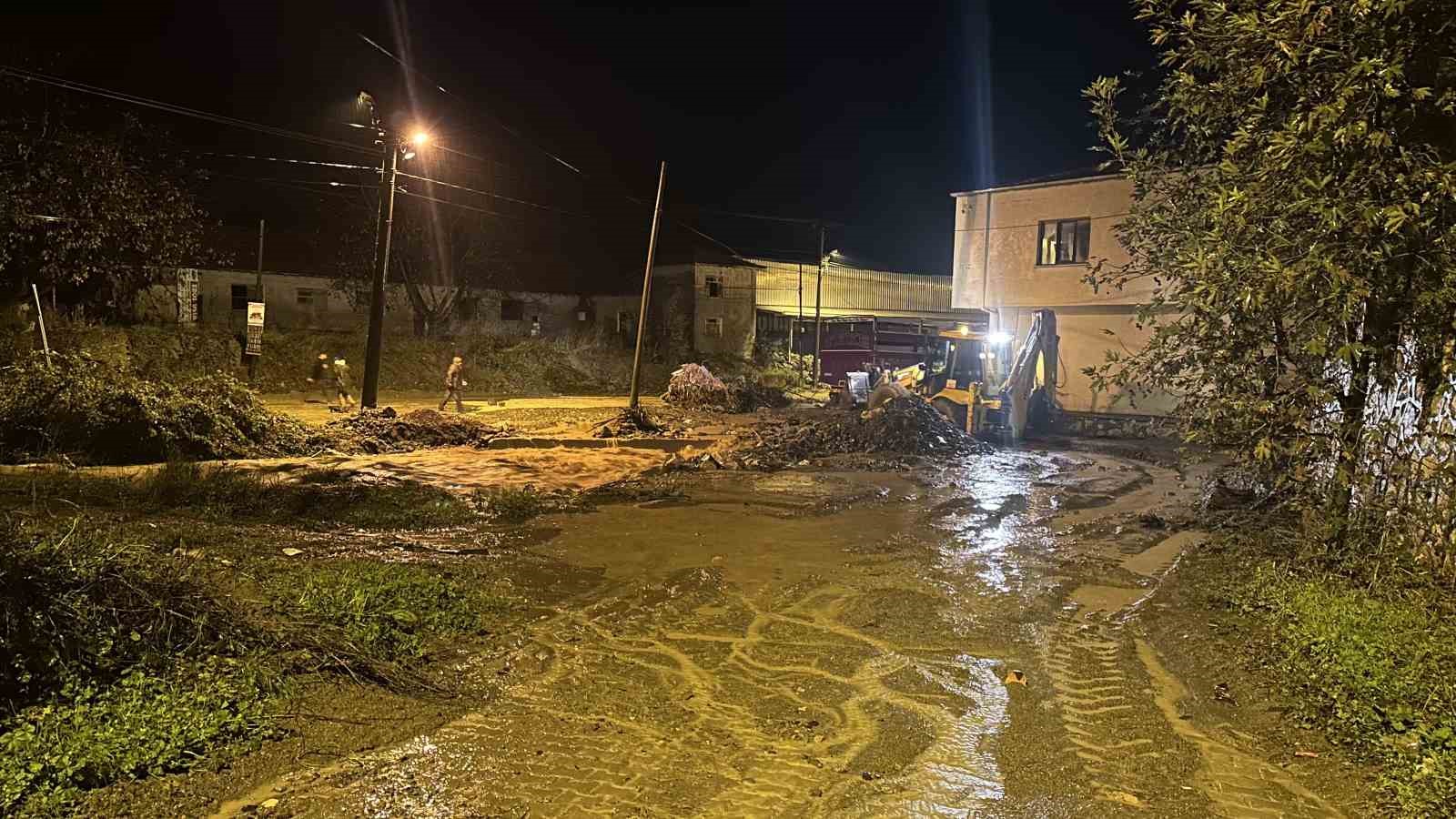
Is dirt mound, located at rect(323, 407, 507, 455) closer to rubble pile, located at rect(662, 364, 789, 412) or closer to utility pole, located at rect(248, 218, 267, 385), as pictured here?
utility pole, located at rect(248, 218, 267, 385)

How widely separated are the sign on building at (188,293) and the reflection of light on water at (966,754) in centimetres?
3148

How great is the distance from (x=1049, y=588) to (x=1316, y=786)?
4.33m

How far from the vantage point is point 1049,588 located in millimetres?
9062

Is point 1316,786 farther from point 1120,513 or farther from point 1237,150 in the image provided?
point 1120,513

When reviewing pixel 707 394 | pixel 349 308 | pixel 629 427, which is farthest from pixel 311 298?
pixel 629 427

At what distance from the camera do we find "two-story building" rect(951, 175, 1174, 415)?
25.8 meters

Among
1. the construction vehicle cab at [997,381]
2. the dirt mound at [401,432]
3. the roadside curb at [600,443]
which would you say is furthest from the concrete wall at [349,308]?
the construction vehicle cab at [997,381]

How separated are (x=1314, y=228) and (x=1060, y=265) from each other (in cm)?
2092

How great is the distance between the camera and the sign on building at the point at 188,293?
31.2 m

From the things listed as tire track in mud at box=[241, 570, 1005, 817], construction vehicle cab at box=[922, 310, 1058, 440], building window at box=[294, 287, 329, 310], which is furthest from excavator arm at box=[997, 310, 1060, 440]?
building window at box=[294, 287, 329, 310]

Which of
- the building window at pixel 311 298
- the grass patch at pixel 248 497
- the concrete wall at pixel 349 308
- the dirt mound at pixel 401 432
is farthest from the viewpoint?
the building window at pixel 311 298

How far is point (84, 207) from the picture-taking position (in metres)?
22.5

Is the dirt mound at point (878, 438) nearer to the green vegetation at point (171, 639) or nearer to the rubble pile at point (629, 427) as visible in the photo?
the rubble pile at point (629, 427)

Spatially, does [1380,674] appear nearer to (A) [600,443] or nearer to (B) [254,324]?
(A) [600,443]
